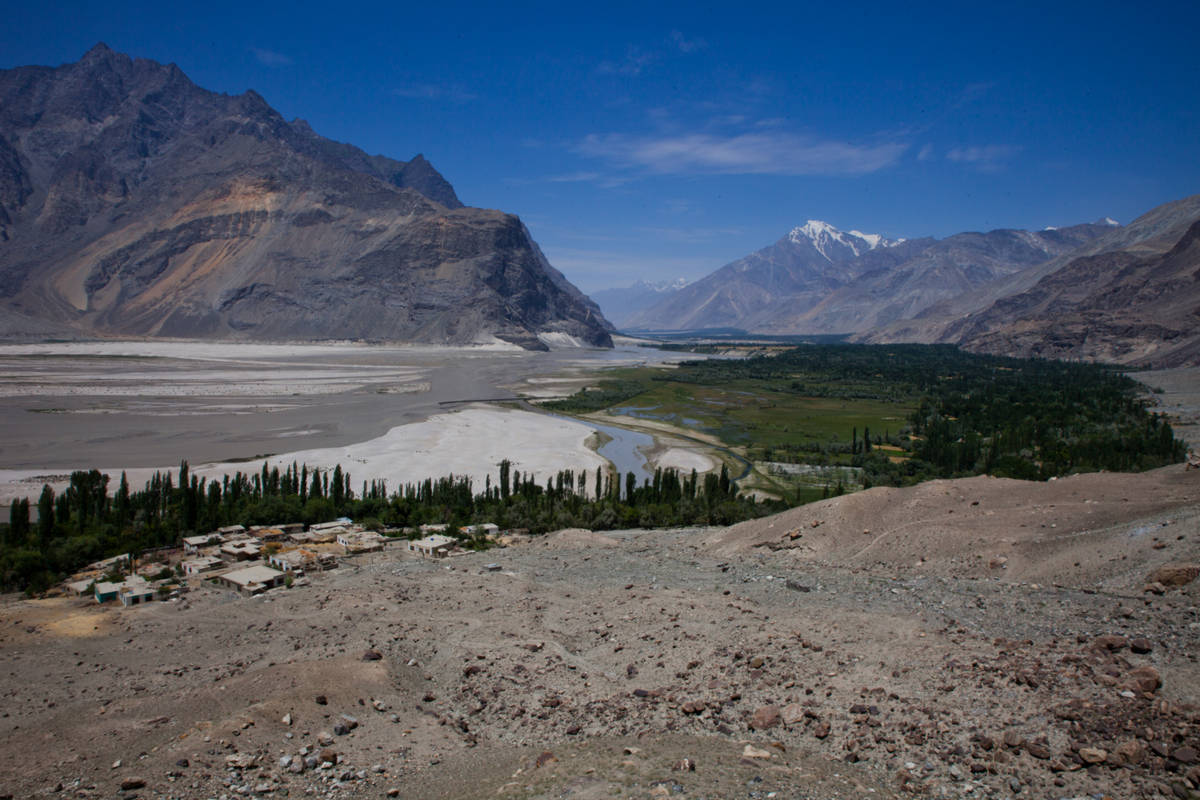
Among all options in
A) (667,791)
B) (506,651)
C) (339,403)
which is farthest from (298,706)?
(339,403)

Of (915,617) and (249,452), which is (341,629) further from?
(249,452)

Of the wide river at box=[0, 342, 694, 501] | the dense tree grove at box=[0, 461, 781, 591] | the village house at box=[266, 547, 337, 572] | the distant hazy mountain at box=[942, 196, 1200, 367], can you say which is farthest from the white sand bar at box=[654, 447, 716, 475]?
the distant hazy mountain at box=[942, 196, 1200, 367]

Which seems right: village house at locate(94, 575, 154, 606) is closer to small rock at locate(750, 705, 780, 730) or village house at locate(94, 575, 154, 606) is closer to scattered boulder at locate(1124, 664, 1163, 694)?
small rock at locate(750, 705, 780, 730)

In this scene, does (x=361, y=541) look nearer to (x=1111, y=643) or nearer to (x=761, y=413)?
(x=1111, y=643)

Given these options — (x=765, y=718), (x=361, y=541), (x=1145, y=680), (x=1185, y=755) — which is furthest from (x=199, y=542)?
(x=1185, y=755)

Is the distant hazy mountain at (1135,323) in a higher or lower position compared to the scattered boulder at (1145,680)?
higher

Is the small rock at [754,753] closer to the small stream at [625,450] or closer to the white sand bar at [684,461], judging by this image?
the small stream at [625,450]

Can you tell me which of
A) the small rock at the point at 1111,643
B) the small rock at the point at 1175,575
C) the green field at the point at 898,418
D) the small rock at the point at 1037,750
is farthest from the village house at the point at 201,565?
the green field at the point at 898,418
